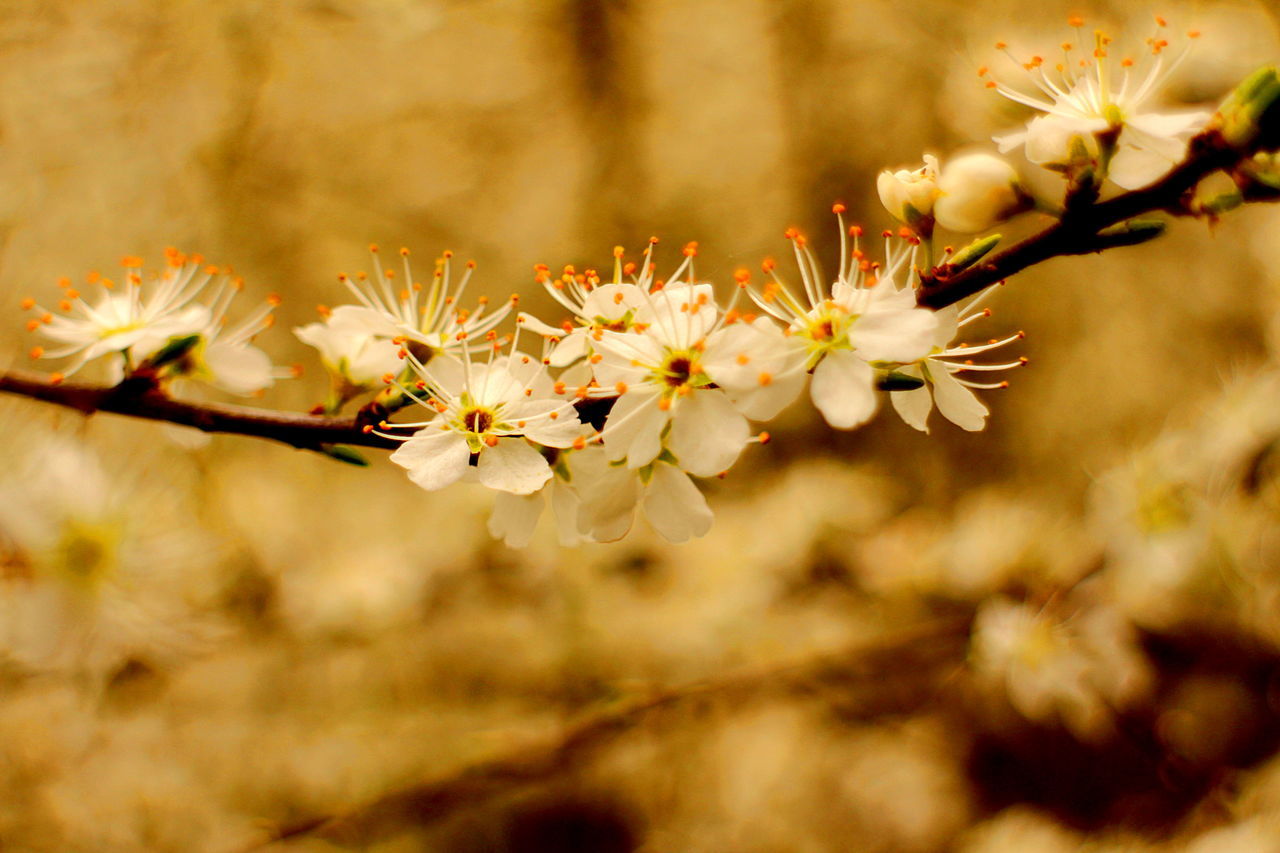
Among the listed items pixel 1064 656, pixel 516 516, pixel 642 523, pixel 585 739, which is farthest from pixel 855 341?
pixel 642 523

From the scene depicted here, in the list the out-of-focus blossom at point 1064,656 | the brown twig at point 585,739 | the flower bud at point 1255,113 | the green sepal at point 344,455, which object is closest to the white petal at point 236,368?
the green sepal at point 344,455

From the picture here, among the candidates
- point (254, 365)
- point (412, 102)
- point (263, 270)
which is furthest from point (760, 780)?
point (412, 102)

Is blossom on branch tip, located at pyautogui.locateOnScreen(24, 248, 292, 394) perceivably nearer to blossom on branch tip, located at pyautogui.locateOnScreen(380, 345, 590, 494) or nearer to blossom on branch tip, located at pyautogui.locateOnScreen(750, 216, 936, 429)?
blossom on branch tip, located at pyautogui.locateOnScreen(380, 345, 590, 494)

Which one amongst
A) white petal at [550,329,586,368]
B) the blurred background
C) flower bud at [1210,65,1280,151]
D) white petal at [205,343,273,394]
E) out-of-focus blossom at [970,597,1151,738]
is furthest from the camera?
the blurred background

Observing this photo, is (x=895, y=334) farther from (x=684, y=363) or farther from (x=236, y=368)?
(x=236, y=368)

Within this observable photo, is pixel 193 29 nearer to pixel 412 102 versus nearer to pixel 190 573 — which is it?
pixel 412 102

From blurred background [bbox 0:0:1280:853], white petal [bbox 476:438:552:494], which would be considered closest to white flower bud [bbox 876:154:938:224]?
white petal [bbox 476:438:552:494]

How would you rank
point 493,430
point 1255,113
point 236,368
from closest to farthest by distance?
point 1255,113
point 493,430
point 236,368
